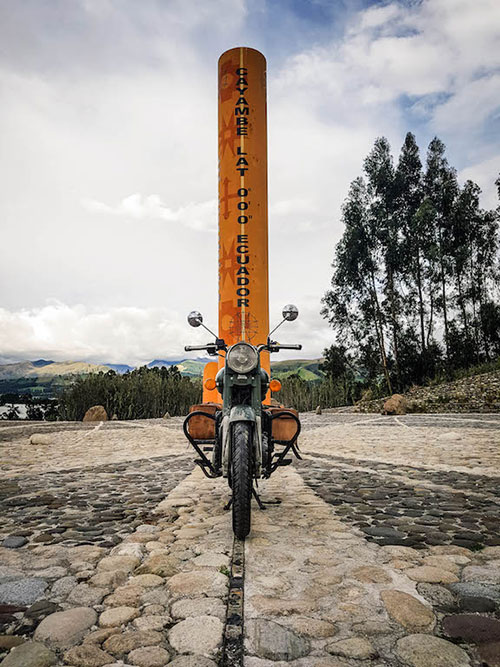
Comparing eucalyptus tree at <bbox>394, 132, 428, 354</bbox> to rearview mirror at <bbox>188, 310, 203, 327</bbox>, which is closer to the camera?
rearview mirror at <bbox>188, 310, 203, 327</bbox>

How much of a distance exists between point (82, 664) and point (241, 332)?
225 inches

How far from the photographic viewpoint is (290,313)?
11.4ft

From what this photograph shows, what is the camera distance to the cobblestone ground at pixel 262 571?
1350 millimetres

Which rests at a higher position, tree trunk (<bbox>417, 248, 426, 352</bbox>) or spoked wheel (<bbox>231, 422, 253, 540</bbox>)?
tree trunk (<bbox>417, 248, 426, 352</bbox>)

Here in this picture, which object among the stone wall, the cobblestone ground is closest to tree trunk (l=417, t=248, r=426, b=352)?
the stone wall

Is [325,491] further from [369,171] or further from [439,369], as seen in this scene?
[369,171]

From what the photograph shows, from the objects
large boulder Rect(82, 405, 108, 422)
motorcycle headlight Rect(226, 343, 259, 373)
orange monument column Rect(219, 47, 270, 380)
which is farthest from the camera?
large boulder Rect(82, 405, 108, 422)

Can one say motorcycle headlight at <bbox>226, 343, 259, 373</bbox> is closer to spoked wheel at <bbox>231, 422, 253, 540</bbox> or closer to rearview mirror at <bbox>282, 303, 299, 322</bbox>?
spoked wheel at <bbox>231, 422, 253, 540</bbox>

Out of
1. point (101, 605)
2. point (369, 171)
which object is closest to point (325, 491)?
point (101, 605)

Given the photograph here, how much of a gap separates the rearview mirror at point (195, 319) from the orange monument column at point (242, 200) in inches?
131

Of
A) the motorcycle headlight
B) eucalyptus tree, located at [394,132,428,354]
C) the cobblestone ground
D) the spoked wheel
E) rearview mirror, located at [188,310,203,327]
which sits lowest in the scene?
the cobblestone ground

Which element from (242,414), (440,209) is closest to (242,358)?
(242,414)

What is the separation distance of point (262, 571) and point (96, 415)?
1048cm

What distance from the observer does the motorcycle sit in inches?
95.8
